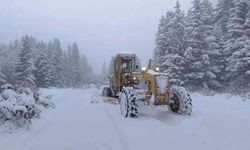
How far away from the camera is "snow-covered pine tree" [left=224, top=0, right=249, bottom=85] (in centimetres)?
3153

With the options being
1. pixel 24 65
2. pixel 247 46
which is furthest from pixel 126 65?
pixel 24 65

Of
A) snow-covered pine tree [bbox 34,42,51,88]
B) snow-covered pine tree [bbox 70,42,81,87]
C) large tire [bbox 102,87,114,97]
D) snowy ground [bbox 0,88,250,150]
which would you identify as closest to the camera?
snowy ground [bbox 0,88,250,150]

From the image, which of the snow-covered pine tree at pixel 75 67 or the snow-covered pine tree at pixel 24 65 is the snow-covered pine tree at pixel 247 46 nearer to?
the snow-covered pine tree at pixel 24 65

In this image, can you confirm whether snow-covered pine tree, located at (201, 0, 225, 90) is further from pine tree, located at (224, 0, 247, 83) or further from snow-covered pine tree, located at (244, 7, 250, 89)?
snow-covered pine tree, located at (244, 7, 250, 89)

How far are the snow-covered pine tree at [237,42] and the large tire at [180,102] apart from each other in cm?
1802

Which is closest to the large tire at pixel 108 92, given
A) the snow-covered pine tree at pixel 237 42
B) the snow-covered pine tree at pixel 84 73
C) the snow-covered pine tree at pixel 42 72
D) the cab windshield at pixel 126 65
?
the cab windshield at pixel 126 65

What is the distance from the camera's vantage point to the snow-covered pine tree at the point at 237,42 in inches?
1241

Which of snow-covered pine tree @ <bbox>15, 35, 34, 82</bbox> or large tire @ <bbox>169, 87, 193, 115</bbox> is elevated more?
snow-covered pine tree @ <bbox>15, 35, 34, 82</bbox>

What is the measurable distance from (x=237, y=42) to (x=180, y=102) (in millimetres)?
19283

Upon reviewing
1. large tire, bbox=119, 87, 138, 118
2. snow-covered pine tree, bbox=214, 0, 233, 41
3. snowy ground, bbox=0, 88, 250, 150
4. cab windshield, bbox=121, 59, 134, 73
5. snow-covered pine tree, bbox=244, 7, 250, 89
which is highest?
snow-covered pine tree, bbox=214, 0, 233, 41

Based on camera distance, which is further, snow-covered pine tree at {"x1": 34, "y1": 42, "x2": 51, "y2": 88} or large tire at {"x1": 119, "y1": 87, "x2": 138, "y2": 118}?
snow-covered pine tree at {"x1": 34, "y1": 42, "x2": 51, "y2": 88}

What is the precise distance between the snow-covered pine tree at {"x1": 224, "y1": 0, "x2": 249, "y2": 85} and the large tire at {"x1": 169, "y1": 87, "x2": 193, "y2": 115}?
59.1 feet

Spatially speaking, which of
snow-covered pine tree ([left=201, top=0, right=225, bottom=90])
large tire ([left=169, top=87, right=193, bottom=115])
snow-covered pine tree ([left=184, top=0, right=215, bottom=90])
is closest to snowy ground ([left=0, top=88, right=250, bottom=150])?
large tire ([left=169, top=87, right=193, bottom=115])

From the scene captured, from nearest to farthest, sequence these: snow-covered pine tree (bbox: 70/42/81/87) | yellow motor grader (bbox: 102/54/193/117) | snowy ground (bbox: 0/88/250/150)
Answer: snowy ground (bbox: 0/88/250/150) → yellow motor grader (bbox: 102/54/193/117) → snow-covered pine tree (bbox: 70/42/81/87)
